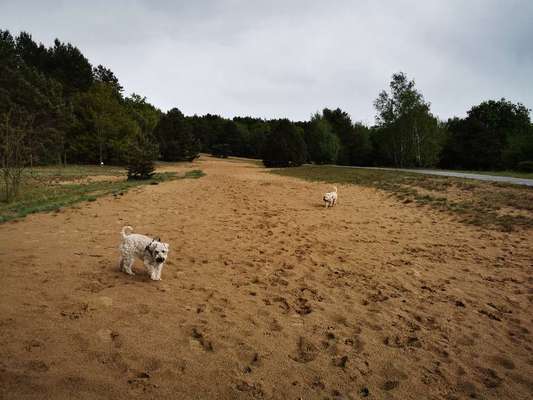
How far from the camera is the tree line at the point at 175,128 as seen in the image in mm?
33906

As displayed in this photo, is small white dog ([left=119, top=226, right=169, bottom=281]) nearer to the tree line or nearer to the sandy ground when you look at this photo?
the sandy ground

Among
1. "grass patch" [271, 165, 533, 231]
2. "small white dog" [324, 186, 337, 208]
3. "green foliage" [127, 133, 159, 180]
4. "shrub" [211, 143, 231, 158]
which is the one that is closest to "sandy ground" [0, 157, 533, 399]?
"grass patch" [271, 165, 533, 231]

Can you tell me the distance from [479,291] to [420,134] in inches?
1482

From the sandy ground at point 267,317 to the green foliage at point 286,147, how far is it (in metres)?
33.8

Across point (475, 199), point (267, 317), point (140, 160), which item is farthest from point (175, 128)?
point (267, 317)

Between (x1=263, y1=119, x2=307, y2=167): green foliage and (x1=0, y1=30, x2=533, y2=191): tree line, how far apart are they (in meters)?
0.13

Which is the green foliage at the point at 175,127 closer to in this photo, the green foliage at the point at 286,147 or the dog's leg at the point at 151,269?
the green foliage at the point at 286,147

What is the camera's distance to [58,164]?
3572 cm

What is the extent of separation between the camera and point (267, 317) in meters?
4.29

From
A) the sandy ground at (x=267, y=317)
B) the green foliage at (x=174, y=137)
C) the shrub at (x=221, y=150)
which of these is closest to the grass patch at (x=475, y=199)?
→ the sandy ground at (x=267, y=317)

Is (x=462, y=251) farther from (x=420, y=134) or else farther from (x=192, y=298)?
(x=420, y=134)

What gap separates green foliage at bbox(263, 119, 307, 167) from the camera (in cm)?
4159

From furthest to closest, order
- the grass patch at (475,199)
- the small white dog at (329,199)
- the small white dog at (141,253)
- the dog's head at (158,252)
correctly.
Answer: the small white dog at (329,199) → the grass patch at (475,199) → the small white dog at (141,253) → the dog's head at (158,252)

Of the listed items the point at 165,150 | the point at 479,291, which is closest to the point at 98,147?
the point at 165,150
